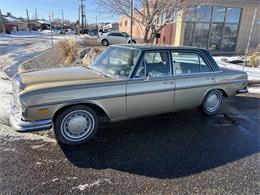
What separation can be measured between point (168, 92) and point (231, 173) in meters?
1.68

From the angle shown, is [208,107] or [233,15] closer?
[208,107]

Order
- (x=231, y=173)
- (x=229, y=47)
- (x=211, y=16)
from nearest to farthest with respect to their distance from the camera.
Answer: (x=231, y=173) < (x=211, y=16) < (x=229, y=47)

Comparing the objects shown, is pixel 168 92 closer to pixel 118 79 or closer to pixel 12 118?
pixel 118 79

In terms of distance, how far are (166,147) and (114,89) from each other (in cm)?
125

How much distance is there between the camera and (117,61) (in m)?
3.94

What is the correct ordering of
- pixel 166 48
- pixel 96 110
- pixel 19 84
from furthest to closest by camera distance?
pixel 166 48, pixel 96 110, pixel 19 84

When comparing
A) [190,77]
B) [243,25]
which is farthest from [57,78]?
[243,25]

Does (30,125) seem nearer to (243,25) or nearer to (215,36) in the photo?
(215,36)

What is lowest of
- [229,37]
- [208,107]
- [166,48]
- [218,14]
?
[208,107]

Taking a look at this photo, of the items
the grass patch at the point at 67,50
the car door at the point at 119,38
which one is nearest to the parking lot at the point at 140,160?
the grass patch at the point at 67,50

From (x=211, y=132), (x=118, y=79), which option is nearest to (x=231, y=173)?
(x=211, y=132)

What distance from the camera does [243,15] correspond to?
1655cm

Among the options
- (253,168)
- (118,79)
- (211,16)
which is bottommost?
(253,168)

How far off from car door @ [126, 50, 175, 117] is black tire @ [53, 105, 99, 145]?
65 cm
